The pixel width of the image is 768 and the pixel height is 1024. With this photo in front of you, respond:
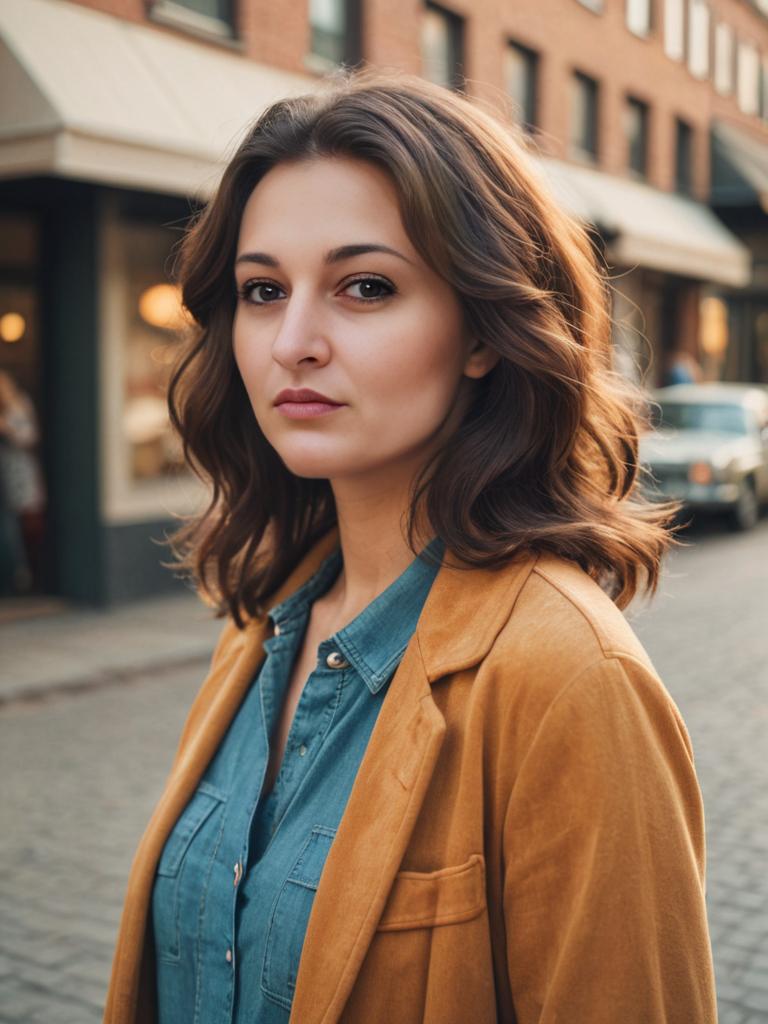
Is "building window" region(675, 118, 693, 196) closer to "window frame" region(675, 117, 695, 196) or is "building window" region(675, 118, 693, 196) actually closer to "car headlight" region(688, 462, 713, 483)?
"window frame" region(675, 117, 695, 196)

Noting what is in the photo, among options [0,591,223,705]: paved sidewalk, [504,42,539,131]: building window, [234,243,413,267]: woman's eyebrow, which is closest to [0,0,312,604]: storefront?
[0,591,223,705]: paved sidewalk

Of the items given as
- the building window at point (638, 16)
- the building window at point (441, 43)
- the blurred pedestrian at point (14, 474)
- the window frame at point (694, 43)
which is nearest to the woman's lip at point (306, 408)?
the blurred pedestrian at point (14, 474)

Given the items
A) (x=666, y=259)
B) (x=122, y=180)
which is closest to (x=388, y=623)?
(x=122, y=180)

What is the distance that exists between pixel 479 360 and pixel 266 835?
0.75m

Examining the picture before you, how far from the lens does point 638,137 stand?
23062 millimetres

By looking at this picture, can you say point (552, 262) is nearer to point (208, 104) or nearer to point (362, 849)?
point (362, 849)

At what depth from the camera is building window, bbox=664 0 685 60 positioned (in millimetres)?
23547

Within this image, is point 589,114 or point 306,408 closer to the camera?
point 306,408

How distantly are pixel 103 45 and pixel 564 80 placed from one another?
11232 millimetres

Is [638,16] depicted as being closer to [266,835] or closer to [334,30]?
[334,30]

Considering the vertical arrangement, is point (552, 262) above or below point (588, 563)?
above

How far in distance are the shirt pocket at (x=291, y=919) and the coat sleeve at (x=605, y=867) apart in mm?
287

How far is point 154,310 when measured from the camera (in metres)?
11.4

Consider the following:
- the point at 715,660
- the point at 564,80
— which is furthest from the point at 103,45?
the point at 564,80
